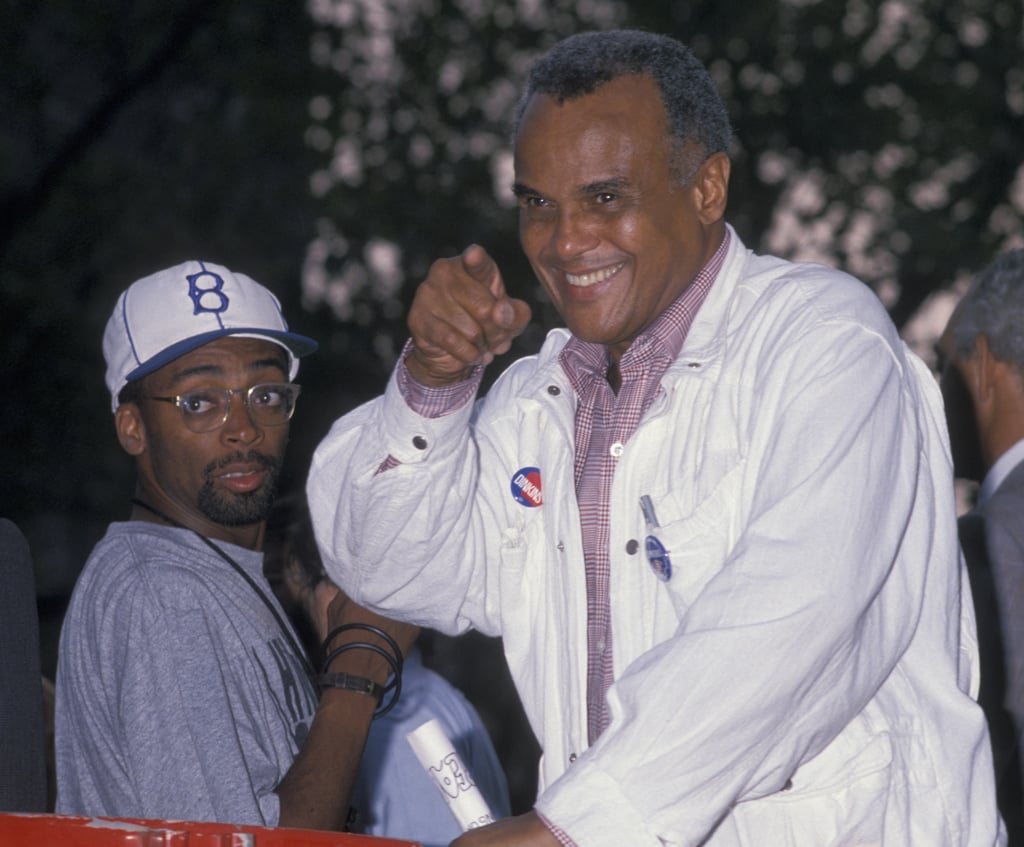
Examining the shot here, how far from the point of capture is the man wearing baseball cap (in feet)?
8.75

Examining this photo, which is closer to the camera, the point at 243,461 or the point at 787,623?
the point at 787,623

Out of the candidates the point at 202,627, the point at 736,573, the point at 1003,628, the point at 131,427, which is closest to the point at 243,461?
the point at 131,427

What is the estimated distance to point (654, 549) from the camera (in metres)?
2.27

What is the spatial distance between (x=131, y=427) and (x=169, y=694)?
2.66ft

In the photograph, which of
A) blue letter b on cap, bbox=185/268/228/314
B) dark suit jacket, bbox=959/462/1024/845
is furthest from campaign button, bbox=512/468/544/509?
dark suit jacket, bbox=959/462/1024/845

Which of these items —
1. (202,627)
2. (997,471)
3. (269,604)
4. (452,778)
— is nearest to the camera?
(452,778)

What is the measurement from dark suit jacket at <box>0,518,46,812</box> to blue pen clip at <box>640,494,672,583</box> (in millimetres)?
1190

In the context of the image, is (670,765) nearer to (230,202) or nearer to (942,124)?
(230,202)

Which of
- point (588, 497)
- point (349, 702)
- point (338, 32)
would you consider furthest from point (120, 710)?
point (338, 32)

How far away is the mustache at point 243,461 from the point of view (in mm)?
3219

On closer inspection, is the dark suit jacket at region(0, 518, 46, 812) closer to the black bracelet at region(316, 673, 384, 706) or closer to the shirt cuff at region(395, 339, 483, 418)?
the black bracelet at region(316, 673, 384, 706)

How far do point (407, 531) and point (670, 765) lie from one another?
69cm

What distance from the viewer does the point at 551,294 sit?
2.60 meters

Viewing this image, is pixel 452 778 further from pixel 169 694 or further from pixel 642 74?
pixel 642 74
